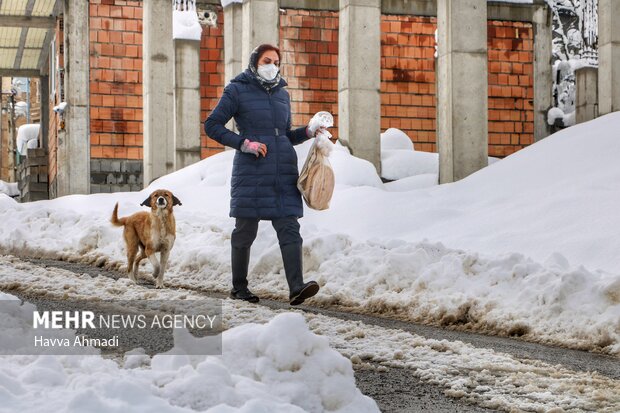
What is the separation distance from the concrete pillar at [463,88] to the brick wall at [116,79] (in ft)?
35.9

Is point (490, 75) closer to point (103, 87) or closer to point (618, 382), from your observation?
point (103, 87)

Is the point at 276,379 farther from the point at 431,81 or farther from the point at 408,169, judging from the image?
the point at 431,81

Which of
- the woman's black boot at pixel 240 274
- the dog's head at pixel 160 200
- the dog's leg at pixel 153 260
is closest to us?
the woman's black boot at pixel 240 274

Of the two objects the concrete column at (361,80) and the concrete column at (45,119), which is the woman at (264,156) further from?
the concrete column at (45,119)

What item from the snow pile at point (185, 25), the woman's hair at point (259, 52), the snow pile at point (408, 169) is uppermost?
the snow pile at point (185, 25)

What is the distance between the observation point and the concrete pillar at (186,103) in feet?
71.9

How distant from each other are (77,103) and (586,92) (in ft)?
38.3

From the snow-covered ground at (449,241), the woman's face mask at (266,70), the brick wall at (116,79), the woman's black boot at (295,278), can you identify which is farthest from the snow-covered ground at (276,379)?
the brick wall at (116,79)

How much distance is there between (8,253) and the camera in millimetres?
14352

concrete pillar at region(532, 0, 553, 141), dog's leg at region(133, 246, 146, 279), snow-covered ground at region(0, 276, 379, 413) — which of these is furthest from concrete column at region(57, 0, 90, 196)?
snow-covered ground at region(0, 276, 379, 413)

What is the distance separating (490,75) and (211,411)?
896 inches

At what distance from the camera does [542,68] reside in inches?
1012

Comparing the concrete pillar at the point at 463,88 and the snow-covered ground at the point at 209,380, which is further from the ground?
the concrete pillar at the point at 463,88

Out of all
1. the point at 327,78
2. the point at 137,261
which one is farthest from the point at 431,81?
the point at 137,261
